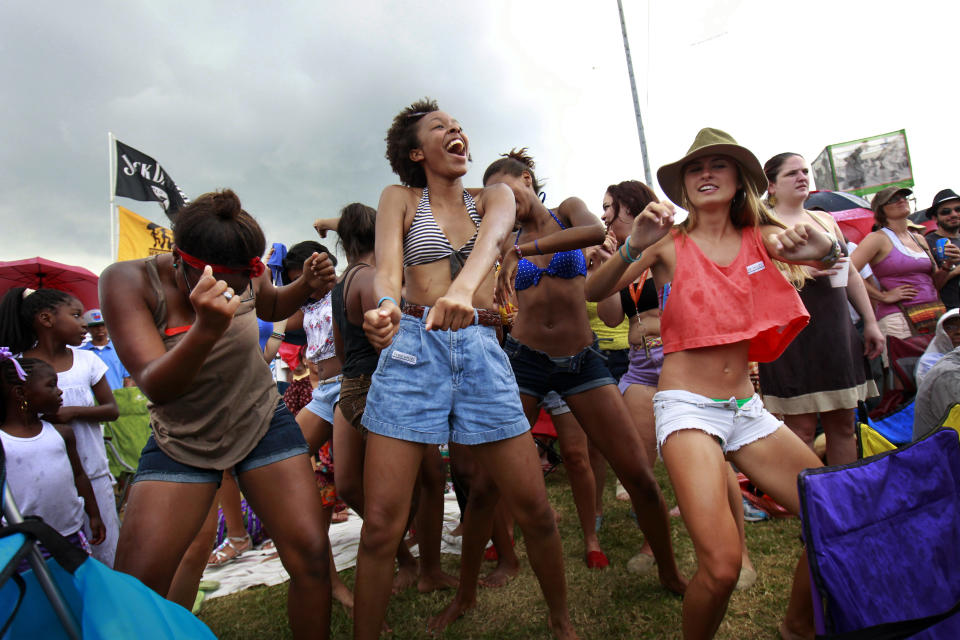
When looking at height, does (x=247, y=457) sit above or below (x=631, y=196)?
below

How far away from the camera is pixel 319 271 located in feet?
9.56

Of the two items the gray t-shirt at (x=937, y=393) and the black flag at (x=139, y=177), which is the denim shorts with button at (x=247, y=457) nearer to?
the gray t-shirt at (x=937, y=393)

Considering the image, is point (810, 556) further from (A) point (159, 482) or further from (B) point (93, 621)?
(A) point (159, 482)

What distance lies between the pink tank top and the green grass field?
1402mm

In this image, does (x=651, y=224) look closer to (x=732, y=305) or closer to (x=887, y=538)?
(x=732, y=305)

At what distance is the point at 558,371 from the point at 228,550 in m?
3.38

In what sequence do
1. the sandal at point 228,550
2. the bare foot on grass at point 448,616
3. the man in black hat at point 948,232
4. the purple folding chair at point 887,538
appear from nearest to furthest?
1. the purple folding chair at point 887,538
2. the bare foot on grass at point 448,616
3. the sandal at point 228,550
4. the man in black hat at point 948,232

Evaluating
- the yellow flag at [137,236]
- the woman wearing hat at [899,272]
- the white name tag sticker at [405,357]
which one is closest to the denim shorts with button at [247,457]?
the white name tag sticker at [405,357]

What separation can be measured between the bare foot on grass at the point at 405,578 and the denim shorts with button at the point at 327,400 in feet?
3.73

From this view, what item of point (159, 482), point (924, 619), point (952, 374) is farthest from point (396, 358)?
point (952, 374)

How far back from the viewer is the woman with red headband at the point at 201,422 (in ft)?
6.87

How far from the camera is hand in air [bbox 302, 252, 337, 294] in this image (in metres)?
2.88

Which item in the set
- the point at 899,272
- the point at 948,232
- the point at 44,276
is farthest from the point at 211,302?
the point at 44,276

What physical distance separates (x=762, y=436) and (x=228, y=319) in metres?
2.15
